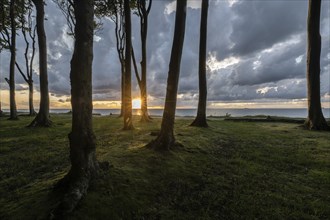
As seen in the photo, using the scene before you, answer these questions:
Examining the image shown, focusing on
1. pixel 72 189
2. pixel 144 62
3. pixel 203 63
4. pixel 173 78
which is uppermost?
pixel 144 62

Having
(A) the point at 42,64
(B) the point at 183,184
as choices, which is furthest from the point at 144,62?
(B) the point at 183,184

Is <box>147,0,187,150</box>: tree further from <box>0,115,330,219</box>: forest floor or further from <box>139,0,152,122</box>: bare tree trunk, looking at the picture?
<box>139,0,152,122</box>: bare tree trunk

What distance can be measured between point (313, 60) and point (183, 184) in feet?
56.7

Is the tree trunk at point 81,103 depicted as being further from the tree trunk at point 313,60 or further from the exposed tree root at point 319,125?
the tree trunk at point 313,60

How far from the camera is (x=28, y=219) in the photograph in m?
4.63

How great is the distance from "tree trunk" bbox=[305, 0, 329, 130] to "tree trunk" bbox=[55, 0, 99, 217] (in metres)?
18.0

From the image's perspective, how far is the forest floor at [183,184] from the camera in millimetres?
5388

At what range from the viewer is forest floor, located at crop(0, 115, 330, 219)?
5.39 m

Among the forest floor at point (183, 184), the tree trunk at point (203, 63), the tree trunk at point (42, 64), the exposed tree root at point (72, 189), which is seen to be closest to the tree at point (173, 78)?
the forest floor at point (183, 184)

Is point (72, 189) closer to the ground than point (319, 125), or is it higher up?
closer to the ground

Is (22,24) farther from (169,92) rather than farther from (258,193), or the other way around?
(258,193)

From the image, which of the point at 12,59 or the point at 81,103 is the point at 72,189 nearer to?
the point at 81,103

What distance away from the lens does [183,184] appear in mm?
7023

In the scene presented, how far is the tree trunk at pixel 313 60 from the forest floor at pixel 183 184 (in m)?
8.23
